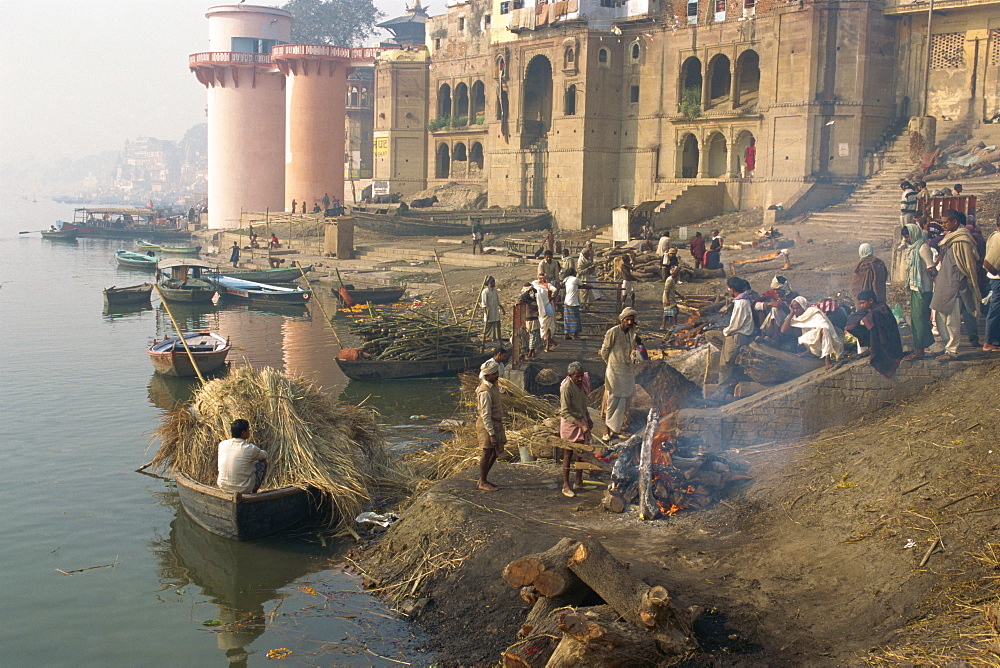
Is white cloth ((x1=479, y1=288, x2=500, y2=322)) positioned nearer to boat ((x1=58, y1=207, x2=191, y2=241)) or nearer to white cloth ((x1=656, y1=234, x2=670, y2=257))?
white cloth ((x1=656, y1=234, x2=670, y2=257))

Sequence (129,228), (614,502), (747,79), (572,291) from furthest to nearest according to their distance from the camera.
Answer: (129,228)
(747,79)
(572,291)
(614,502)

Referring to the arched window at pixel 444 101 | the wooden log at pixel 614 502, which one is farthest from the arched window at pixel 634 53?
the wooden log at pixel 614 502

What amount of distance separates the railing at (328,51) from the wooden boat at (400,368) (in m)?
32.1

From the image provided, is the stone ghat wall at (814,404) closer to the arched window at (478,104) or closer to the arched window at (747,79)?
the arched window at (747,79)

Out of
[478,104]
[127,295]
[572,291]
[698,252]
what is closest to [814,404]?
[572,291]

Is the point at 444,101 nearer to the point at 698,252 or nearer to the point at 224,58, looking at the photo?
the point at 224,58

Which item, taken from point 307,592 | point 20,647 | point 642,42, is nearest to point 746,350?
point 307,592

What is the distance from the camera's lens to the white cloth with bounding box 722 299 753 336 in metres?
11.6

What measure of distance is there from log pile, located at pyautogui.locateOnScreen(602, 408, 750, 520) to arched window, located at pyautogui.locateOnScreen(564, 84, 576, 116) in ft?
97.5

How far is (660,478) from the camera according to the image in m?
8.93

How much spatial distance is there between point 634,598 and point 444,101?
141 ft

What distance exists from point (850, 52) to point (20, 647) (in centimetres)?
2763

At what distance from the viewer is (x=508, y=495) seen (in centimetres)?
945

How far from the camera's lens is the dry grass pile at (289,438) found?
1028 cm
